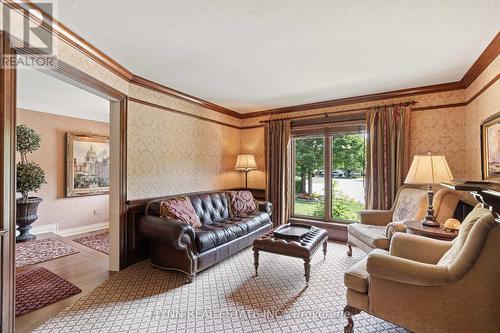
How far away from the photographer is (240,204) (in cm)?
425

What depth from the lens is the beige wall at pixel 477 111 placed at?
2463 millimetres

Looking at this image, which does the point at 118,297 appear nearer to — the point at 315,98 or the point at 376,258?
the point at 376,258

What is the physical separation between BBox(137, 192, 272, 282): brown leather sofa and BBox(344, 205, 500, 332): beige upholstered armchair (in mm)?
1695

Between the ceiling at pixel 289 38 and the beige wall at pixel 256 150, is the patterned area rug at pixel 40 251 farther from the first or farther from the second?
the beige wall at pixel 256 150

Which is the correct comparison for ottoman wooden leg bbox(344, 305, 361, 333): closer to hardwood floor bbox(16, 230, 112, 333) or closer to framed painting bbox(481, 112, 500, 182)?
framed painting bbox(481, 112, 500, 182)

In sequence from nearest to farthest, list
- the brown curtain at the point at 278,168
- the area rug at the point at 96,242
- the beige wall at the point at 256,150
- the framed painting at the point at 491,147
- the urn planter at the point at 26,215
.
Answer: the framed painting at the point at 491,147 → the area rug at the point at 96,242 → the urn planter at the point at 26,215 → the brown curtain at the point at 278,168 → the beige wall at the point at 256,150

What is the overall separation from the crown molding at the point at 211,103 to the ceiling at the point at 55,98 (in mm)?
1161

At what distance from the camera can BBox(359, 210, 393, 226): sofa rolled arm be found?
3.44 m

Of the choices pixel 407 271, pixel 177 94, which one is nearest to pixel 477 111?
pixel 407 271

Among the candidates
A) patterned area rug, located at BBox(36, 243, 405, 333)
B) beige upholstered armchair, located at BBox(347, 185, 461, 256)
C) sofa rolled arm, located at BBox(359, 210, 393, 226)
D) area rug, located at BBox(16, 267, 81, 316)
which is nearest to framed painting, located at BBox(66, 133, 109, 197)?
area rug, located at BBox(16, 267, 81, 316)

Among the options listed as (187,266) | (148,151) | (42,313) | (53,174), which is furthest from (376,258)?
(53,174)

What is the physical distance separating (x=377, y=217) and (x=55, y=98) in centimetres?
571

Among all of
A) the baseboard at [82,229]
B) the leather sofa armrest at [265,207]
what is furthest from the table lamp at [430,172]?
the baseboard at [82,229]

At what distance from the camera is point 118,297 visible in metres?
2.38
